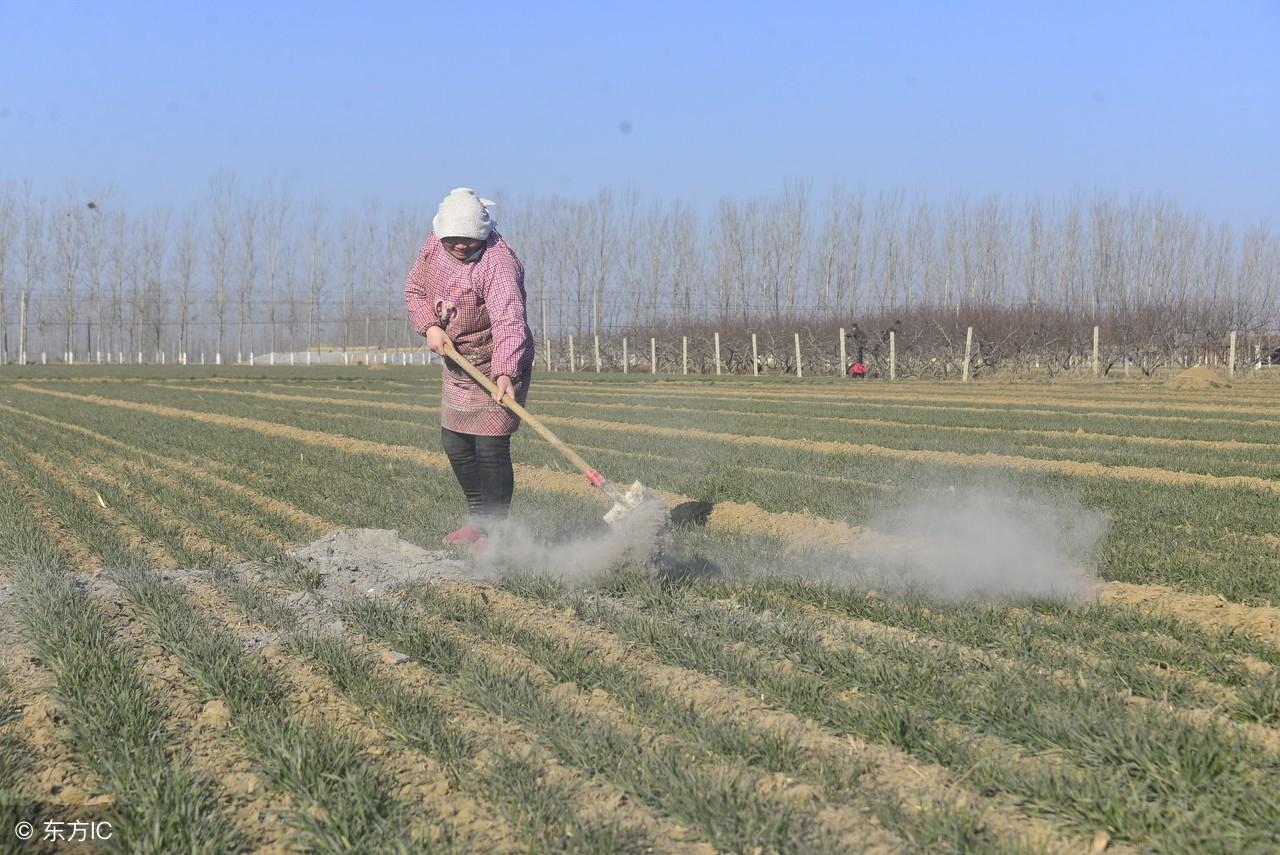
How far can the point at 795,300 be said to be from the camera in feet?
233

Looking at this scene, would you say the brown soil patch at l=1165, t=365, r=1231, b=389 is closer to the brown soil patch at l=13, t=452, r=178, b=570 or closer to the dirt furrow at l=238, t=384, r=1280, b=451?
the dirt furrow at l=238, t=384, r=1280, b=451

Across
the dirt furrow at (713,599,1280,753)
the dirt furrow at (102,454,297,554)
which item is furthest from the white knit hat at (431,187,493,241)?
the dirt furrow at (713,599,1280,753)

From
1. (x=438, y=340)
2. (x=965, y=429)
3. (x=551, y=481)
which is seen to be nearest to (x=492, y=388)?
(x=438, y=340)

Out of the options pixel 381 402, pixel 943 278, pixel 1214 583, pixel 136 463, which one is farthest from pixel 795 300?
pixel 1214 583

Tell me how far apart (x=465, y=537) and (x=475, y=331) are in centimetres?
115

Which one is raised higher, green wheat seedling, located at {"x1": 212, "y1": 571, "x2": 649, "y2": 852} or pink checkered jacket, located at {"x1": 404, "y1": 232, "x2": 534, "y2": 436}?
pink checkered jacket, located at {"x1": 404, "y1": 232, "x2": 534, "y2": 436}

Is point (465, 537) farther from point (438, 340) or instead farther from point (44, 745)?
point (44, 745)

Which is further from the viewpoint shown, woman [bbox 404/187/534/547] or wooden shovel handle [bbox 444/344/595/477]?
woman [bbox 404/187/534/547]

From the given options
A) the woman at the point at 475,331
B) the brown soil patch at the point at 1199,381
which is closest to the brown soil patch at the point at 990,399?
the brown soil patch at the point at 1199,381

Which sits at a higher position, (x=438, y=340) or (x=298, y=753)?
(x=438, y=340)

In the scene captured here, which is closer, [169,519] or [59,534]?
[59,534]

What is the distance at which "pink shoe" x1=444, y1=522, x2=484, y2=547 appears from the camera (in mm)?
6152

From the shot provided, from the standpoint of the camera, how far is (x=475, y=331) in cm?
621

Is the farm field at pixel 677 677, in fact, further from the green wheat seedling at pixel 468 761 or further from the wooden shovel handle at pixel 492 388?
the wooden shovel handle at pixel 492 388
